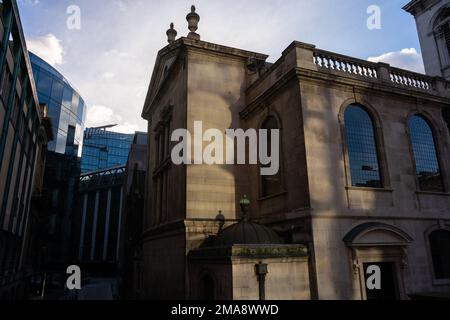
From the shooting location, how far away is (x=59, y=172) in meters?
45.2

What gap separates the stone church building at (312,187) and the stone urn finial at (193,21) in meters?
2.72

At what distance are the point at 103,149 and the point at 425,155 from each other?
86665mm

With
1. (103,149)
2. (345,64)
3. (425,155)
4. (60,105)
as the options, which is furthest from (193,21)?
(103,149)

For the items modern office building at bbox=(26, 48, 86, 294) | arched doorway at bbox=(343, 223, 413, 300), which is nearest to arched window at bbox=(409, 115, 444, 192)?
arched doorway at bbox=(343, 223, 413, 300)

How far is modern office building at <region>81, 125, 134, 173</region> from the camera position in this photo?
8962 cm

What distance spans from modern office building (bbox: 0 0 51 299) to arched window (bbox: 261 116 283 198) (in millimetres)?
12547

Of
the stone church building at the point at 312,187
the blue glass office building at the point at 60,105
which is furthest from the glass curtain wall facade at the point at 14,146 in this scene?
the blue glass office building at the point at 60,105

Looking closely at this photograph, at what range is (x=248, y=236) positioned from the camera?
1381 cm

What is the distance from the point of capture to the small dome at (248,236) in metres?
13.7

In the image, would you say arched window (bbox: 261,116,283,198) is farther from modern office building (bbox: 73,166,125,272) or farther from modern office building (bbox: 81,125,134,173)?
modern office building (bbox: 81,125,134,173)

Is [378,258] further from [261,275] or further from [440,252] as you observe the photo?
[261,275]

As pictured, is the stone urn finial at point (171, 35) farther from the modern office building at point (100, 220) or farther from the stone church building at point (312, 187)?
the modern office building at point (100, 220)

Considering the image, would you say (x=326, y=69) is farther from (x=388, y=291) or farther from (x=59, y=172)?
(x=59, y=172)

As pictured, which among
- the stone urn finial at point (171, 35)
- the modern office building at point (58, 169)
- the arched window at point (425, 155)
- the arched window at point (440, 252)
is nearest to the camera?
the arched window at point (440, 252)
